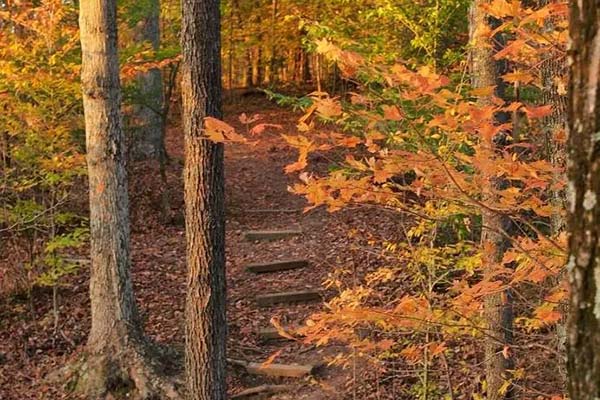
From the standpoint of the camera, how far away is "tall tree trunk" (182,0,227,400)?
5445 millimetres

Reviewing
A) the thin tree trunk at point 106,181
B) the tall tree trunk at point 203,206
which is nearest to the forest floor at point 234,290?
the thin tree trunk at point 106,181

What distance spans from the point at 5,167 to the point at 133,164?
5.00 metres

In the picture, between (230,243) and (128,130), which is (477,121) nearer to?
(230,243)

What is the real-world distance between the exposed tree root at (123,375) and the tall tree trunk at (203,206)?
4.22 feet

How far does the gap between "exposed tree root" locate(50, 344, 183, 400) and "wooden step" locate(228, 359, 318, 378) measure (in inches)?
33.6

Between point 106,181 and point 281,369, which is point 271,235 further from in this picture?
point 106,181

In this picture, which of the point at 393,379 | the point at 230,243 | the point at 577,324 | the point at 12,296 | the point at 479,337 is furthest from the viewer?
the point at 230,243

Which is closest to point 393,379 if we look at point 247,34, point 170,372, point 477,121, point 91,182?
point 170,372

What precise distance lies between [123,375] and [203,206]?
280 cm

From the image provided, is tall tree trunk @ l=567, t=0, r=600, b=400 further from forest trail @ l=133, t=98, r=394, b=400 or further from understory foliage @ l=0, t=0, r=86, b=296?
understory foliage @ l=0, t=0, r=86, b=296

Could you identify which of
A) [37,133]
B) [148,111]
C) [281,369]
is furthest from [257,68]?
[281,369]

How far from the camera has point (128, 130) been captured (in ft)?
44.1

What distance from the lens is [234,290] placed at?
955 cm

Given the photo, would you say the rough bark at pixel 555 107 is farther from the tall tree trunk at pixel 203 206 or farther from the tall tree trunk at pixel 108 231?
the tall tree trunk at pixel 108 231
